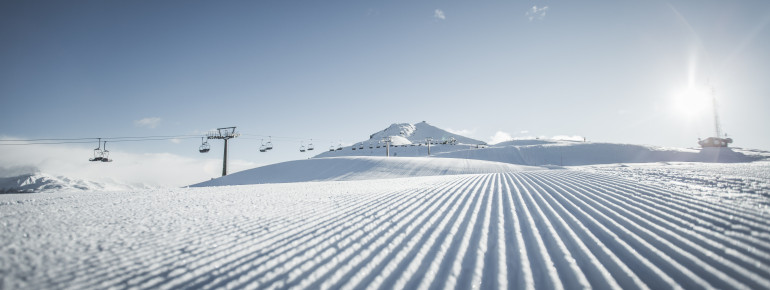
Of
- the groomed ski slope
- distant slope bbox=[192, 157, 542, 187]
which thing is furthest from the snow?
distant slope bbox=[192, 157, 542, 187]

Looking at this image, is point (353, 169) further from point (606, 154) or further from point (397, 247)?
point (606, 154)

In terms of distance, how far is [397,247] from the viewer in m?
4.27

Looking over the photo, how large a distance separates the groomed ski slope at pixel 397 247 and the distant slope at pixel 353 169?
1946cm

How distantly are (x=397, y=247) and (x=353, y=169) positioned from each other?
25.2 metres

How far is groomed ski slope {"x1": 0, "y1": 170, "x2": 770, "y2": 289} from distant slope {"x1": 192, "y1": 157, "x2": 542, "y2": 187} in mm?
19457

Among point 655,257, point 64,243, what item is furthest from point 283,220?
point 655,257

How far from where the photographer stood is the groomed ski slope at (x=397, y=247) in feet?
10.5

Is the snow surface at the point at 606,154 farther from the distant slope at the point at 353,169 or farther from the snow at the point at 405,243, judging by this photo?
the snow at the point at 405,243

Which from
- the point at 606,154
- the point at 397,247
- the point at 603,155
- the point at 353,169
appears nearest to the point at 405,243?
the point at 397,247

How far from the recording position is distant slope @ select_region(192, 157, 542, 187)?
26219 mm

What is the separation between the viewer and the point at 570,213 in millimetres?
6367

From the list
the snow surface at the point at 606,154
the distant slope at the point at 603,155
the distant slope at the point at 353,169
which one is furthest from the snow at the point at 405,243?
the distant slope at the point at 603,155

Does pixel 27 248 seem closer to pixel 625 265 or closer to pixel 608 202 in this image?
pixel 625 265

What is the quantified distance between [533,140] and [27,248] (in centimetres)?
10209
